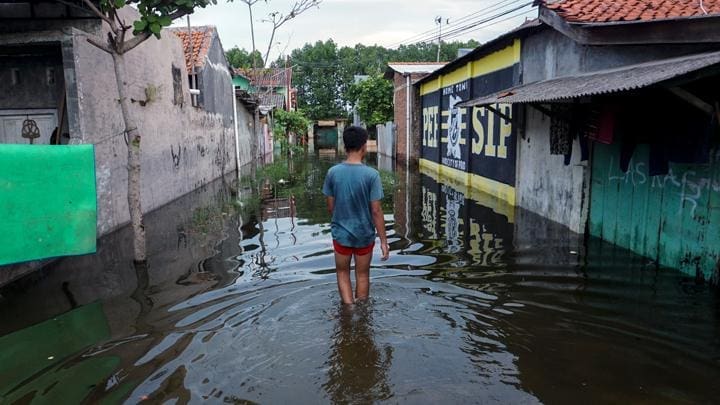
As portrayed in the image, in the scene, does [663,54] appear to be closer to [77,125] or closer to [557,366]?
[557,366]

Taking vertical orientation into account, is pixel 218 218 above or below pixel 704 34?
below

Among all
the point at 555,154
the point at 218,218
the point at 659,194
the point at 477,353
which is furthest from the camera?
the point at 218,218

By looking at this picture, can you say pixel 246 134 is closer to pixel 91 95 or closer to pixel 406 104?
pixel 406 104

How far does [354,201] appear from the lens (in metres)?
4.79

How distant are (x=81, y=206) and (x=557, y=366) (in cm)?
547

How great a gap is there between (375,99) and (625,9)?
2572 centimetres

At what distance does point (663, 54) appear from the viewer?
7.08 m

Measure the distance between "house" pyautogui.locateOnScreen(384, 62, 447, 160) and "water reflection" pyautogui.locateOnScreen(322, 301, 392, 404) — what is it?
20.5 metres

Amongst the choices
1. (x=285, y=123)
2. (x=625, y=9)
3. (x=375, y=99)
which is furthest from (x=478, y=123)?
(x=285, y=123)

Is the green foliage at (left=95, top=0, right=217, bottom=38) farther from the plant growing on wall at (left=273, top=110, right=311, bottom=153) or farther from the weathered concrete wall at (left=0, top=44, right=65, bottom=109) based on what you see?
the plant growing on wall at (left=273, top=110, right=311, bottom=153)

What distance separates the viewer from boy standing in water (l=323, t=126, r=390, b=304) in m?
4.74

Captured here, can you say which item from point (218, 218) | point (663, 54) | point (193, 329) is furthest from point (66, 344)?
point (663, 54)

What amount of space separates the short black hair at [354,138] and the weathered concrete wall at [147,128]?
534cm

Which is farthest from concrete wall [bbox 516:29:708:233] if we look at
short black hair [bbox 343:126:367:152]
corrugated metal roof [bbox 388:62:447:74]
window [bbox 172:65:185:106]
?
corrugated metal roof [bbox 388:62:447:74]
